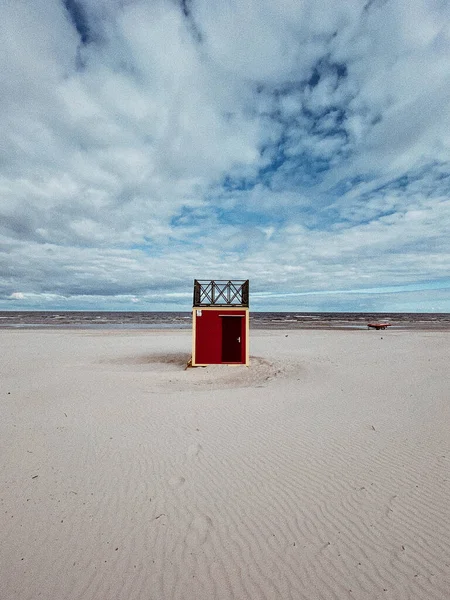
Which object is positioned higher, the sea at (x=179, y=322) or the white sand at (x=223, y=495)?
the sea at (x=179, y=322)

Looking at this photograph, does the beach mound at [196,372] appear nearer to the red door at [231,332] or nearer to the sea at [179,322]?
the red door at [231,332]

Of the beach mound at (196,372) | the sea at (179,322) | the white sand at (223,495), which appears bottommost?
the white sand at (223,495)

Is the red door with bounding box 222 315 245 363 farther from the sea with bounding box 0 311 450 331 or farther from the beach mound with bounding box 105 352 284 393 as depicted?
the sea with bounding box 0 311 450 331

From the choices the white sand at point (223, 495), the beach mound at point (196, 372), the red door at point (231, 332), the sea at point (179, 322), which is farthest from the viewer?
the sea at point (179, 322)

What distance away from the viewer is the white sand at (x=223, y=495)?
3650 millimetres

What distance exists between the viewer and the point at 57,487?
5.41m

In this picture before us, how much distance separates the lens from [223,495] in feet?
17.2

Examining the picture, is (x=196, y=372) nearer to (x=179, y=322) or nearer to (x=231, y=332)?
(x=231, y=332)

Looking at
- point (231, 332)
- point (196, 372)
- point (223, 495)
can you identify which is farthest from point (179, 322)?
point (223, 495)

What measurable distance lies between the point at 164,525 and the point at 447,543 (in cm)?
368

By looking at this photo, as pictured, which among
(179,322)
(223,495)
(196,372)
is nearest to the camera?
(223,495)

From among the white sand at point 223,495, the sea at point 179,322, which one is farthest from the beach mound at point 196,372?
the sea at point 179,322

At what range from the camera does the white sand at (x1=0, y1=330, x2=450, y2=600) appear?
12.0ft

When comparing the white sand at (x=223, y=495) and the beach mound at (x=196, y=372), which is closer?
the white sand at (x=223, y=495)
